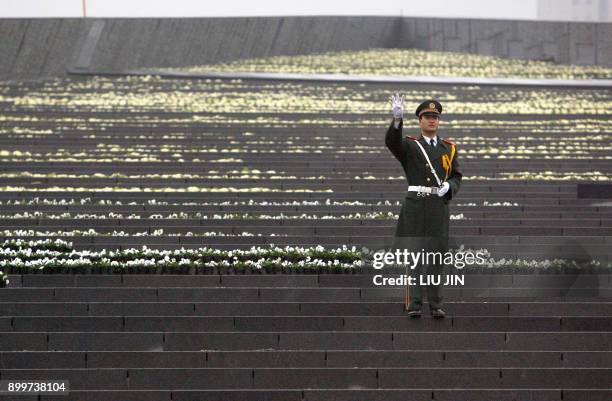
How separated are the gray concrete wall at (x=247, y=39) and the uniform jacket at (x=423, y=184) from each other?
1372 centimetres

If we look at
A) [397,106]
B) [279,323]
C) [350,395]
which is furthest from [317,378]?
[397,106]

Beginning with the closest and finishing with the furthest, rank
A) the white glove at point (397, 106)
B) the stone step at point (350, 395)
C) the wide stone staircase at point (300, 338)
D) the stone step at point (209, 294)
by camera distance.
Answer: the stone step at point (350, 395) → the wide stone staircase at point (300, 338) → the white glove at point (397, 106) → the stone step at point (209, 294)

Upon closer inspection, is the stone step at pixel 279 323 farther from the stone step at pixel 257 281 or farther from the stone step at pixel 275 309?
the stone step at pixel 257 281

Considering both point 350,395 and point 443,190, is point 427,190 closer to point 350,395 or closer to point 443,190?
point 443,190

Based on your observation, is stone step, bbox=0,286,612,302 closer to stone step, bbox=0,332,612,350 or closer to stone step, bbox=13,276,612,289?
stone step, bbox=13,276,612,289

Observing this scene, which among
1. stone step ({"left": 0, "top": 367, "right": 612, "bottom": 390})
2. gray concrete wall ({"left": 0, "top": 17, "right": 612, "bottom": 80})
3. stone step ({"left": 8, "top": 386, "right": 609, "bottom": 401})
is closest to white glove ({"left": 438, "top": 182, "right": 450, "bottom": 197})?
stone step ({"left": 0, "top": 367, "right": 612, "bottom": 390})

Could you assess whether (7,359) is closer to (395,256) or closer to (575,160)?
(395,256)

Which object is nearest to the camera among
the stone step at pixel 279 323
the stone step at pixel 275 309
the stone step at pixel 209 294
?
the stone step at pixel 279 323

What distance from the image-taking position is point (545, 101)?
18.7 m

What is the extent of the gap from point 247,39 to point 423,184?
694 inches

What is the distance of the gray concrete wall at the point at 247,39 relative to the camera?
21.5 m

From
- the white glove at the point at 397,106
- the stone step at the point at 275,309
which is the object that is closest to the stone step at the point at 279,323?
the stone step at the point at 275,309

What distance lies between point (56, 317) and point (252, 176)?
17.5ft

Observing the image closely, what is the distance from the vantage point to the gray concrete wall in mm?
21500
